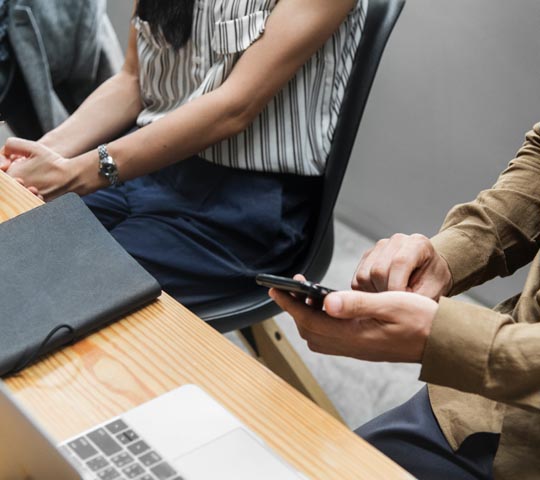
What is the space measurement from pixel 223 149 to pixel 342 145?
8.1 inches

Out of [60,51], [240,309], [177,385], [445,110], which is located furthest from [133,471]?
[445,110]

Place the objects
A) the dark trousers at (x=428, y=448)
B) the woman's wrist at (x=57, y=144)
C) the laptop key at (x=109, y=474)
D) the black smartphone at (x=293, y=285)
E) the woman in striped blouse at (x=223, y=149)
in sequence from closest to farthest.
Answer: the laptop key at (x=109, y=474) < the black smartphone at (x=293, y=285) < the dark trousers at (x=428, y=448) < the woman in striped blouse at (x=223, y=149) < the woman's wrist at (x=57, y=144)

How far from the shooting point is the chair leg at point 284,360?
1.73 m

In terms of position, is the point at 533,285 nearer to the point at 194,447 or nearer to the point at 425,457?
the point at 425,457

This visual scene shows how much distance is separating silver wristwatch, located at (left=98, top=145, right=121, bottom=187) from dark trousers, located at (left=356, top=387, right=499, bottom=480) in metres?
0.62

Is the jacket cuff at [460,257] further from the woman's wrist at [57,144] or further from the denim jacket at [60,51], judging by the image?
the denim jacket at [60,51]

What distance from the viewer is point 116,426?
72cm

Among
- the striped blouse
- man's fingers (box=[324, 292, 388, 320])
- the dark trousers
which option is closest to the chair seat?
the striped blouse

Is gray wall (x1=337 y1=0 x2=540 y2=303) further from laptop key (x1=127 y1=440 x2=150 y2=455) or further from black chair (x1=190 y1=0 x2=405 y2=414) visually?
laptop key (x1=127 y1=440 x2=150 y2=455)

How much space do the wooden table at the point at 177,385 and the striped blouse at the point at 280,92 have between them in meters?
0.58

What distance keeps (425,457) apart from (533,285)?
236mm

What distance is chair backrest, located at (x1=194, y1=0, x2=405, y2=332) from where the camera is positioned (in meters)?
1.33

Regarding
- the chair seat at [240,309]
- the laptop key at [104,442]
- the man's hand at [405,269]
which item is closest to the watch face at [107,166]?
the chair seat at [240,309]

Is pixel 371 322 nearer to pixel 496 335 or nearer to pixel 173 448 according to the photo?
pixel 496 335
